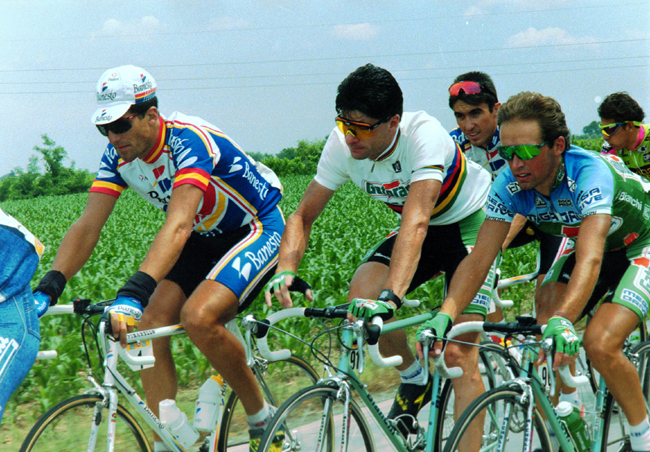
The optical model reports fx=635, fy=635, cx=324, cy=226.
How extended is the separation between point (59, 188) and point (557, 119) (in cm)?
6171

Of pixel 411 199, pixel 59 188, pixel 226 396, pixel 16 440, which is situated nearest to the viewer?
pixel 411 199

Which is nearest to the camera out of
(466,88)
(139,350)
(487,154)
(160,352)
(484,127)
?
(139,350)

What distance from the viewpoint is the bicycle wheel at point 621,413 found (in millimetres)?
3523

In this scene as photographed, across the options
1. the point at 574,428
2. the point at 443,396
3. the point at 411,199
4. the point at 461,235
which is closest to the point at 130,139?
the point at 411,199

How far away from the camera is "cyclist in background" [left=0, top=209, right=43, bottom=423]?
2.54 metres

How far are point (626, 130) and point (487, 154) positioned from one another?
7.06 ft

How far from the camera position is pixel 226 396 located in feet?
12.2

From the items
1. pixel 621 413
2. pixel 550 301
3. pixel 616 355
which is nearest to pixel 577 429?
pixel 621 413

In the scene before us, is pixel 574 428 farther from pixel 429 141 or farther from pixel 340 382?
pixel 429 141

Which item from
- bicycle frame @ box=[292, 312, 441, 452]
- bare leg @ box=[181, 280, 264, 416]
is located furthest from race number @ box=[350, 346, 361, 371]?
bare leg @ box=[181, 280, 264, 416]

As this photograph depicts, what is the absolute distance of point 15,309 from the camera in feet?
8.64

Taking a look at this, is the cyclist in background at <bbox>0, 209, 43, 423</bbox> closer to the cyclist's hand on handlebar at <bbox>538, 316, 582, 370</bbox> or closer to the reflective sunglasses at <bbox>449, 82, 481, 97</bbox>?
the cyclist's hand on handlebar at <bbox>538, 316, 582, 370</bbox>

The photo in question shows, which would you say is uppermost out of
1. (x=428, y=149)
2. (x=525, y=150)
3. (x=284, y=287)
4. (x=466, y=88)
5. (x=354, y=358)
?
(x=466, y=88)

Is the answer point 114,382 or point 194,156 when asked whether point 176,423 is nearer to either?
point 114,382
